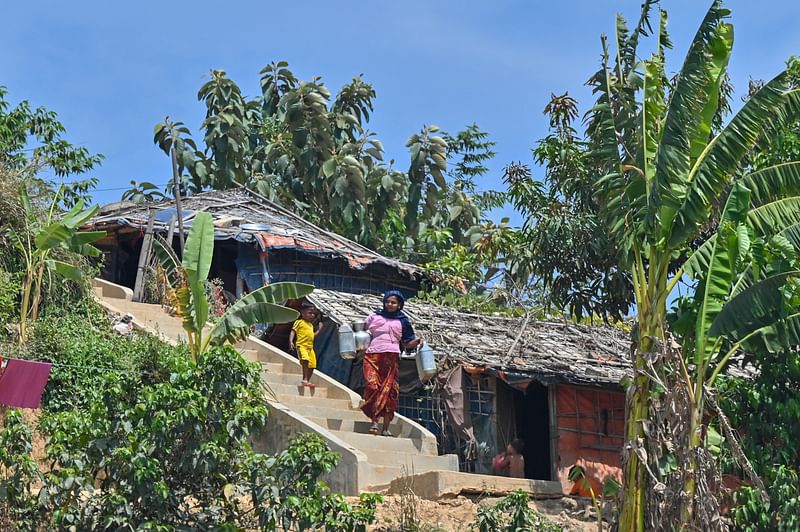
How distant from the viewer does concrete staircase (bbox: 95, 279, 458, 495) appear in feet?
46.5

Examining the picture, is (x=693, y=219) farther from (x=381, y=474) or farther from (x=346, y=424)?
(x=346, y=424)

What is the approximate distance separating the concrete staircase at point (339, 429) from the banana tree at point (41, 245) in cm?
146

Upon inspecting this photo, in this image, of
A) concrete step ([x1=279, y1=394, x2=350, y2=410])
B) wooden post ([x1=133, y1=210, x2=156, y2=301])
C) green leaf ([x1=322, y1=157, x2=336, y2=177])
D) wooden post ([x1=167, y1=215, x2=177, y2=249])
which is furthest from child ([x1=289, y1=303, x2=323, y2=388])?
green leaf ([x1=322, y1=157, x2=336, y2=177])

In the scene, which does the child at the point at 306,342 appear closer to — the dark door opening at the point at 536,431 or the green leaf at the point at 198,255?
the green leaf at the point at 198,255

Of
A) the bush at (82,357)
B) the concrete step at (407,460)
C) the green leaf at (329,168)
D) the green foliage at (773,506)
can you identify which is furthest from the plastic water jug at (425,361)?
the green leaf at (329,168)

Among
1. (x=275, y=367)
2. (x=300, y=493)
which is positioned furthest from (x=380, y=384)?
(x=300, y=493)

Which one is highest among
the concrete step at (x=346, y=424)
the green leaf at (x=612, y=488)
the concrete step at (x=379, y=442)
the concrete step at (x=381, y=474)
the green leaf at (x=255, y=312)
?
the green leaf at (x=255, y=312)

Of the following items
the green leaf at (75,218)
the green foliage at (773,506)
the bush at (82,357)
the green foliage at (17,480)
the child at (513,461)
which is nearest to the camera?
the green foliage at (17,480)

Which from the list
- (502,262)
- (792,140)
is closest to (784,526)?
(792,140)

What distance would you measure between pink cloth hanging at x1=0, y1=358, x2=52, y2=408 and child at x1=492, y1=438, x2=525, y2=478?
20.5 ft

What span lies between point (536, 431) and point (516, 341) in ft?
4.77

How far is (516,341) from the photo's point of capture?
59.7 ft

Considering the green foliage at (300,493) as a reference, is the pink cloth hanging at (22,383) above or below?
above

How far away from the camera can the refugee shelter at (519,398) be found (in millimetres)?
17062
